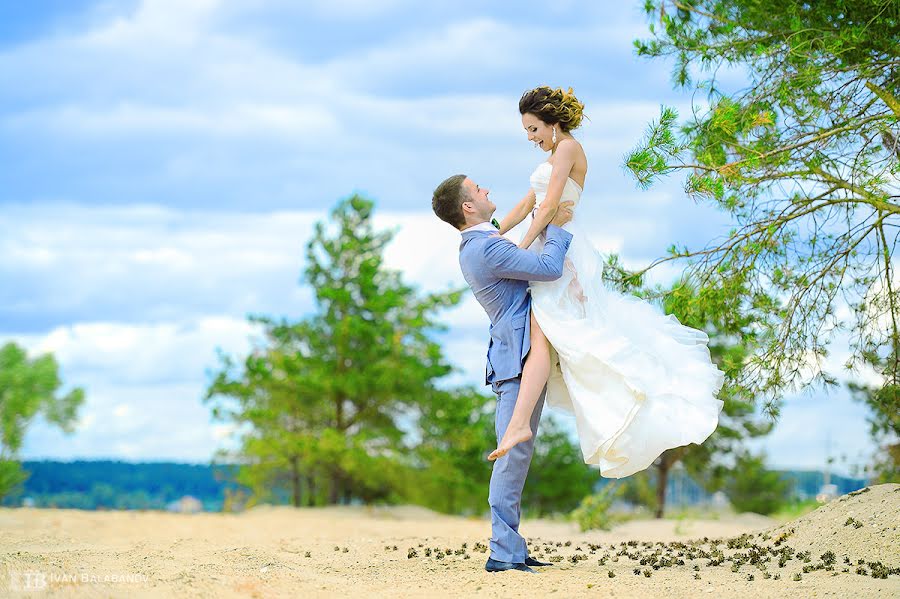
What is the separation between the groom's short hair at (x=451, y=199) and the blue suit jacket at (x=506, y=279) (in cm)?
11

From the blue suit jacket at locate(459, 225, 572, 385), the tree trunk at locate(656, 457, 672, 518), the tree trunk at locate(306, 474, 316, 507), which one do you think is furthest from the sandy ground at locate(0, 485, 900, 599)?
the tree trunk at locate(656, 457, 672, 518)

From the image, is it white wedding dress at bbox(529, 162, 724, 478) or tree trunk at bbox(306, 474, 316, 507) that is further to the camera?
tree trunk at bbox(306, 474, 316, 507)

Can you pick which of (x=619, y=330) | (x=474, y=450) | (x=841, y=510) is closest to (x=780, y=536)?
(x=841, y=510)

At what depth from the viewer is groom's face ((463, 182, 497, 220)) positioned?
5.35 metres

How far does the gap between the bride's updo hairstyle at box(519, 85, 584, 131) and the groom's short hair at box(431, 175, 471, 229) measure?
57cm

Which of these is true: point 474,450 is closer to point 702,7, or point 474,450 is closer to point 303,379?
point 303,379

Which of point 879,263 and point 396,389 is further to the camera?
point 396,389

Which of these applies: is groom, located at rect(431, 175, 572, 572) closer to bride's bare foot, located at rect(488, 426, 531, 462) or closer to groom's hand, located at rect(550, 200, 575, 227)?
groom's hand, located at rect(550, 200, 575, 227)

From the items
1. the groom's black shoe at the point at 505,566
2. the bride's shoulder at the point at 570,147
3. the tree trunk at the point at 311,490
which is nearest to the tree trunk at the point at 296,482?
the tree trunk at the point at 311,490

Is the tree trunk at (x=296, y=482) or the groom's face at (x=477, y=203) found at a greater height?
the groom's face at (x=477, y=203)

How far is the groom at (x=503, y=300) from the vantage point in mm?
5125

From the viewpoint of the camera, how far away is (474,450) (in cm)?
1848

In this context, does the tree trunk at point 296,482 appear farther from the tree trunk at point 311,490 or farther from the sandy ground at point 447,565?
the sandy ground at point 447,565

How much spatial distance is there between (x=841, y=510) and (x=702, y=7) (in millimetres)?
4297
